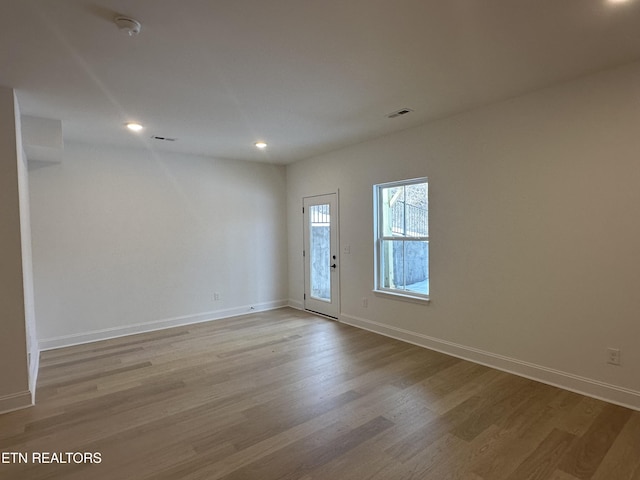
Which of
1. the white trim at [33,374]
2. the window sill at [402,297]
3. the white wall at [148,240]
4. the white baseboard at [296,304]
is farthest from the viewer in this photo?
the white baseboard at [296,304]

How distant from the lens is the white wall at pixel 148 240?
4.22 metres

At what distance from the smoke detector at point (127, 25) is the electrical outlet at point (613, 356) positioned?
4.01m

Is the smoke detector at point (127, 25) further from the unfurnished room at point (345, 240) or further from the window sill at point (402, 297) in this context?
the window sill at point (402, 297)

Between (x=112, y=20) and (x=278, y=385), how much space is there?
291 cm

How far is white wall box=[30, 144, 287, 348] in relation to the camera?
4219 millimetres

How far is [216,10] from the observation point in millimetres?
1878

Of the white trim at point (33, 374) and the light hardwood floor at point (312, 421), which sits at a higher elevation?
the white trim at point (33, 374)

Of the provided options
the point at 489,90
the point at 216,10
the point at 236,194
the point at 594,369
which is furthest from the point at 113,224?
the point at 594,369

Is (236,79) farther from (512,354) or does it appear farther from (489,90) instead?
(512,354)

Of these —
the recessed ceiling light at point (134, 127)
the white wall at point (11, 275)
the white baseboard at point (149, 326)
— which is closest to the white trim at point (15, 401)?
the white wall at point (11, 275)

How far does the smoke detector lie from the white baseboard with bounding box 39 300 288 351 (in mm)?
3892

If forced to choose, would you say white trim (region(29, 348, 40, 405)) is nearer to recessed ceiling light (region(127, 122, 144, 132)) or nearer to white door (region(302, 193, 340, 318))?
recessed ceiling light (region(127, 122, 144, 132))

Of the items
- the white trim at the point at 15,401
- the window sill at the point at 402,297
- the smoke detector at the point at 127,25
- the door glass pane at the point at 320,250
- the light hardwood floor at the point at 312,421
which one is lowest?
the light hardwood floor at the point at 312,421

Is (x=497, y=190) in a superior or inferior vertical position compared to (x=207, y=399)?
superior
